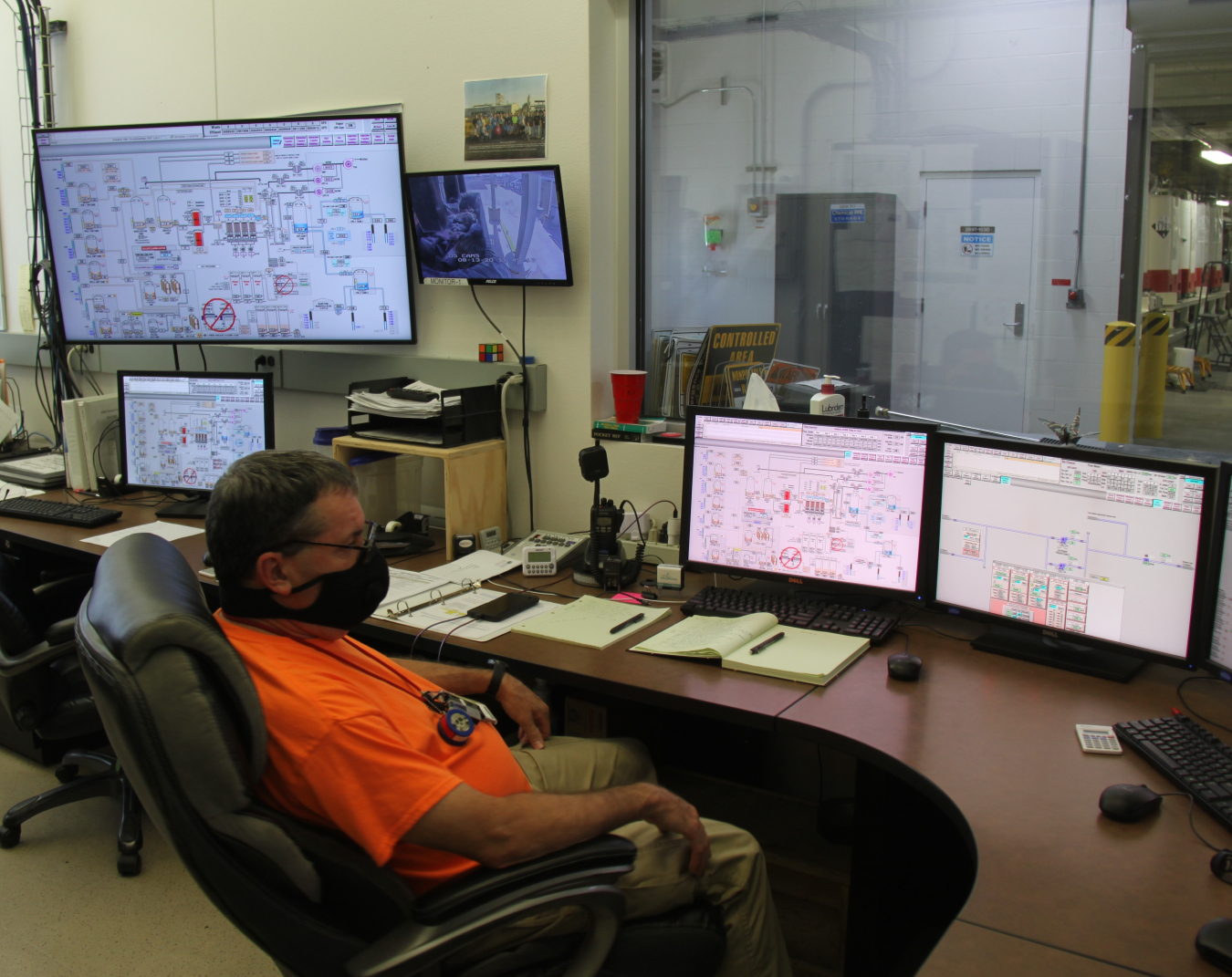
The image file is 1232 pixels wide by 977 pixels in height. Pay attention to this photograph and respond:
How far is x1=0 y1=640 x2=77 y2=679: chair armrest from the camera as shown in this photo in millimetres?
2309

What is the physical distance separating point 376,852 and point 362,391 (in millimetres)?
1813

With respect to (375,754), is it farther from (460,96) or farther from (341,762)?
(460,96)

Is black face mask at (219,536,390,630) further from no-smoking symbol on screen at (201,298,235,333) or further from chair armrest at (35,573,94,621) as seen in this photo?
no-smoking symbol on screen at (201,298,235,333)

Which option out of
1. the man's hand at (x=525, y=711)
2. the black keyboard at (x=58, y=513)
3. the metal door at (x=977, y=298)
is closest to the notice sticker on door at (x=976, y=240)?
the metal door at (x=977, y=298)

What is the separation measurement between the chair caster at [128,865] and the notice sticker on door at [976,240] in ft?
8.93

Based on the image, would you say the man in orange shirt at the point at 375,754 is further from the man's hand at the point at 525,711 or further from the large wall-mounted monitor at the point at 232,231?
the large wall-mounted monitor at the point at 232,231

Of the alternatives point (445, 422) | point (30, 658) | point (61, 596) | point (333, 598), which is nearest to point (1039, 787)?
point (333, 598)

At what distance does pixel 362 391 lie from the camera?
286 cm

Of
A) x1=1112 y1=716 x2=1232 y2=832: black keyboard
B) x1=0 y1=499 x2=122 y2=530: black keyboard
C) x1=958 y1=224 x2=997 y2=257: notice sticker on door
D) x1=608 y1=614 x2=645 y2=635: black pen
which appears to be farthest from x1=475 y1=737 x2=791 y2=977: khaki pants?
x1=0 y1=499 x2=122 y2=530: black keyboard

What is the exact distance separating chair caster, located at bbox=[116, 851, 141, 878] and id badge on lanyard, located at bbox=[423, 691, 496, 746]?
1.37 meters

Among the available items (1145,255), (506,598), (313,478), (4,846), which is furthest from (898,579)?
(4,846)

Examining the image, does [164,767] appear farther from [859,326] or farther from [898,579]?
[859,326]

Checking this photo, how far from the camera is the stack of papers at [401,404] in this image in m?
2.72

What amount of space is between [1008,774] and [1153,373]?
4.54 ft
